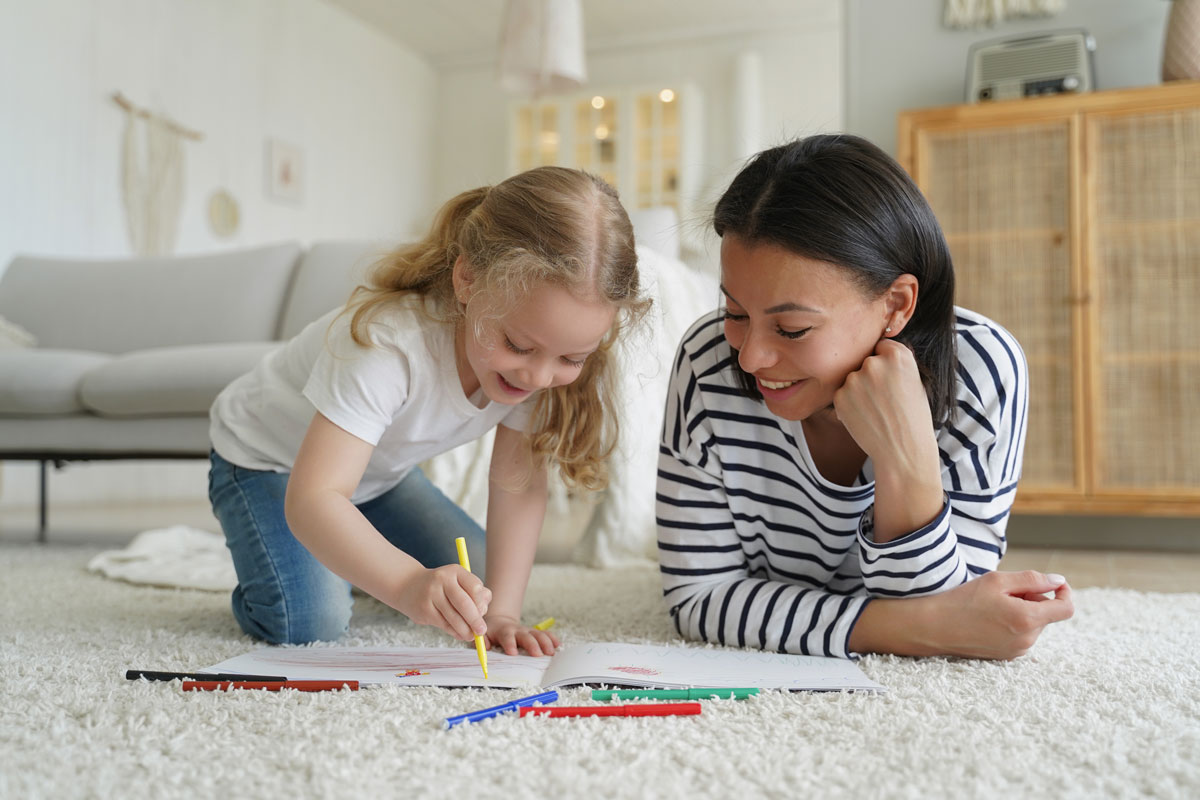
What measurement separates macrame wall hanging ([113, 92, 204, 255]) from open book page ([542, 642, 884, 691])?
159 inches

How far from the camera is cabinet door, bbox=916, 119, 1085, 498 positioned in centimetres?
262

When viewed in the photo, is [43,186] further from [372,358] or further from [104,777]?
[104,777]

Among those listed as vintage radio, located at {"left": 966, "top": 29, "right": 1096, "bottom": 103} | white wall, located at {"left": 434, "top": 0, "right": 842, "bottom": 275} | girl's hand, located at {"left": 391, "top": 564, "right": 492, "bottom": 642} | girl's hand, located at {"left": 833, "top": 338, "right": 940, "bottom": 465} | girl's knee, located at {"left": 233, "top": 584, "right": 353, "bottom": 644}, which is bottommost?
girl's knee, located at {"left": 233, "top": 584, "right": 353, "bottom": 644}

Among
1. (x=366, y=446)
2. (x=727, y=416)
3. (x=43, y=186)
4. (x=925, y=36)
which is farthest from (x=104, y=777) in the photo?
(x=43, y=186)

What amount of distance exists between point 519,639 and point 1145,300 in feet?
7.10

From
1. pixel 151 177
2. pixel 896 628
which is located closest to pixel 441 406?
pixel 896 628

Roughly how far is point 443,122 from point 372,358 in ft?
19.6

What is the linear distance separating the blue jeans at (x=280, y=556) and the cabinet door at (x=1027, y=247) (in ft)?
5.63

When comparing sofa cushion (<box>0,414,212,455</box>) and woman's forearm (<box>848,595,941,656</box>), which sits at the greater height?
sofa cushion (<box>0,414,212,455</box>)

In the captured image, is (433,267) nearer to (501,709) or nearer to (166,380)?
(501,709)

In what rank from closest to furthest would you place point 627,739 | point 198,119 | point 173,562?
1. point 627,739
2. point 173,562
3. point 198,119

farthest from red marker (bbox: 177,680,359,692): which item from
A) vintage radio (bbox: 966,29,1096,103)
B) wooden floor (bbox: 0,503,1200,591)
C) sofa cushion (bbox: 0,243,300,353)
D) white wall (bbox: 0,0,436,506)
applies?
white wall (bbox: 0,0,436,506)

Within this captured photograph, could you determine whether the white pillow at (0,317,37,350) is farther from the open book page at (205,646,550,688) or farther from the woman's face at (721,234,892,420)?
the woman's face at (721,234,892,420)

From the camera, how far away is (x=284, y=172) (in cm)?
531
